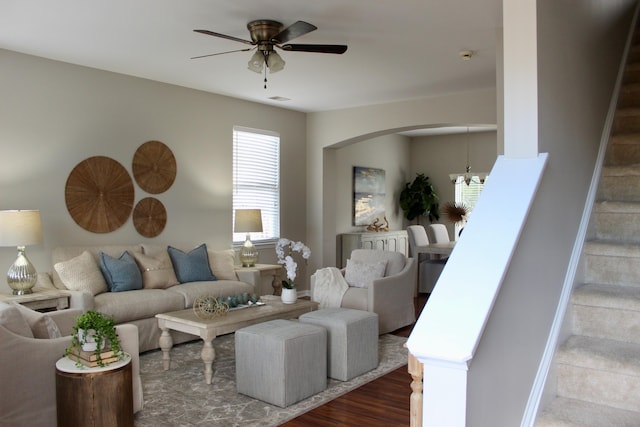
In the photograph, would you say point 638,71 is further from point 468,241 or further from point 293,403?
point 293,403

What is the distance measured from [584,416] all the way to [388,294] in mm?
3617

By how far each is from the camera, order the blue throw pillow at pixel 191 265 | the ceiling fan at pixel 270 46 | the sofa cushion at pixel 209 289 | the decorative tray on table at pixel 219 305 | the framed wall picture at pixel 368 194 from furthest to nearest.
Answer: the framed wall picture at pixel 368 194
the blue throw pillow at pixel 191 265
the sofa cushion at pixel 209 289
the decorative tray on table at pixel 219 305
the ceiling fan at pixel 270 46

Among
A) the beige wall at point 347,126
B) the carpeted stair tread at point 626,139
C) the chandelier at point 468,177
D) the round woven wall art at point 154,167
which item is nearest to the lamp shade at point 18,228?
the round woven wall art at point 154,167

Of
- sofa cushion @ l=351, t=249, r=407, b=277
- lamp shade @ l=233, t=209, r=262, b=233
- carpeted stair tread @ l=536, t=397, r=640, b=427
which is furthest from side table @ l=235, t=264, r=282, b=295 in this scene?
carpeted stair tread @ l=536, t=397, r=640, b=427

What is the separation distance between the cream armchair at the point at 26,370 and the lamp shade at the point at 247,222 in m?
3.45

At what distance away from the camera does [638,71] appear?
12.0 ft

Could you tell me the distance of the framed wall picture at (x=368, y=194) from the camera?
9.27 m

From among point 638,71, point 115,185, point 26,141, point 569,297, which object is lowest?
point 569,297

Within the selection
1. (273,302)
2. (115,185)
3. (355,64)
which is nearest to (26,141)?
(115,185)

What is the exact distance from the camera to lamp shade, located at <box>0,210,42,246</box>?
4.27 meters

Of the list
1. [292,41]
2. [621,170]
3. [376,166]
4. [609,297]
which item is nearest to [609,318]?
[609,297]

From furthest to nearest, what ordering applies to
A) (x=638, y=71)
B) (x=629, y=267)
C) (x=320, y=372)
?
(x=320, y=372), (x=638, y=71), (x=629, y=267)

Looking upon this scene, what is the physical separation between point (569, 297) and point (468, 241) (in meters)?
0.89

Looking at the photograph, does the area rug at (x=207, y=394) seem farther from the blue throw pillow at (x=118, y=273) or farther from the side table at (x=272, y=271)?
the side table at (x=272, y=271)
